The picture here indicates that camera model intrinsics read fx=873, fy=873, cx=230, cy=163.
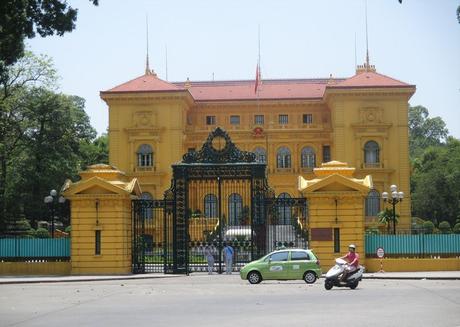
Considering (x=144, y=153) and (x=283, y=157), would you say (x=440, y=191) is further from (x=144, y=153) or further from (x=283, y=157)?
(x=144, y=153)

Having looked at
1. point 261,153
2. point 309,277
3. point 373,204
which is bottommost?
point 309,277

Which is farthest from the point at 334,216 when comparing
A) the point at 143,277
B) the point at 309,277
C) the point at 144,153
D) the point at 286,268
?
the point at 144,153

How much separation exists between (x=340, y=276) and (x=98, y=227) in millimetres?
12557

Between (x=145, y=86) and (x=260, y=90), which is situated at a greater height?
(x=260, y=90)

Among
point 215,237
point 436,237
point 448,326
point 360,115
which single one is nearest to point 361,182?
point 436,237

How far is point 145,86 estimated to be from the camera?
75750mm

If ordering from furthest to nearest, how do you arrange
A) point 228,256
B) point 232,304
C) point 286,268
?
point 228,256 → point 286,268 → point 232,304

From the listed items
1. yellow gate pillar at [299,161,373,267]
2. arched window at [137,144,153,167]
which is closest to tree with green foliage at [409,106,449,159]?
arched window at [137,144,153,167]

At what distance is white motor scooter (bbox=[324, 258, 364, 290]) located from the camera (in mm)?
25438

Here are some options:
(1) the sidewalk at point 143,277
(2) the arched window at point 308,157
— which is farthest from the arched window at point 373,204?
(1) the sidewalk at point 143,277

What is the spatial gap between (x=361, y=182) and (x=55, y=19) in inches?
535

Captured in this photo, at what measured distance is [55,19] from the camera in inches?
1096

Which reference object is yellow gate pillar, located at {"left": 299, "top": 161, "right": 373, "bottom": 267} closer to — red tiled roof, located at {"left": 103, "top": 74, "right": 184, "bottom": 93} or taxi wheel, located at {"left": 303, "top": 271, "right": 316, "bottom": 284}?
taxi wheel, located at {"left": 303, "top": 271, "right": 316, "bottom": 284}

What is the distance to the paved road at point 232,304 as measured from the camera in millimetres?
16500
